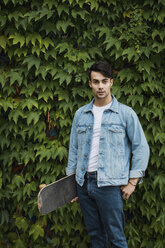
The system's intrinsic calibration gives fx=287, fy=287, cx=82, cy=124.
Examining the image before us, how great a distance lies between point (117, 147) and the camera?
2480 millimetres

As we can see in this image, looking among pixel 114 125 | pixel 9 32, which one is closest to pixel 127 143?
pixel 114 125

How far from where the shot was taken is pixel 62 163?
360cm

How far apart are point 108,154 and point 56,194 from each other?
1.95 ft

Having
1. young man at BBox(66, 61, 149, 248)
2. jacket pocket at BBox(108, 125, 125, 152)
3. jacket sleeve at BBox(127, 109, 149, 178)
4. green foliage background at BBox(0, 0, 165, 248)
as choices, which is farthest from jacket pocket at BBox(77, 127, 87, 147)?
green foliage background at BBox(0, 0, 165, 248)

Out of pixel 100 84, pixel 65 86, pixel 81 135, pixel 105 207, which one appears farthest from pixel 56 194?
pixel 65 86

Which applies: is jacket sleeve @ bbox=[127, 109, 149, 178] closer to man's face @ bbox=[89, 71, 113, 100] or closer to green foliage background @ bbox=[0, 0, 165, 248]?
man's face @ bbox=[89, 71, 113, 100]

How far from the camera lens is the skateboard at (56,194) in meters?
2.42

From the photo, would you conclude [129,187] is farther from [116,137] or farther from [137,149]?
[116,137]

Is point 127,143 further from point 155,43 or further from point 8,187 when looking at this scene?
point 8,187

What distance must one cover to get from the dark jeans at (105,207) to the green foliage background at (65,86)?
86 cm

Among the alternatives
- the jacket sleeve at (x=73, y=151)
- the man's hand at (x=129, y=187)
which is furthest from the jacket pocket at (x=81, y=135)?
the man's hand at (x=129, y=187)

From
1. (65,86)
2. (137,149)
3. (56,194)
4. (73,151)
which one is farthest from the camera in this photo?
(65,86)

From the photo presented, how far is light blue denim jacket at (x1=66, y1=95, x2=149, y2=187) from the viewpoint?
244 centimetres

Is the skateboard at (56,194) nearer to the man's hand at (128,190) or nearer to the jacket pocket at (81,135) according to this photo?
the jacket pocket at (81,135)
